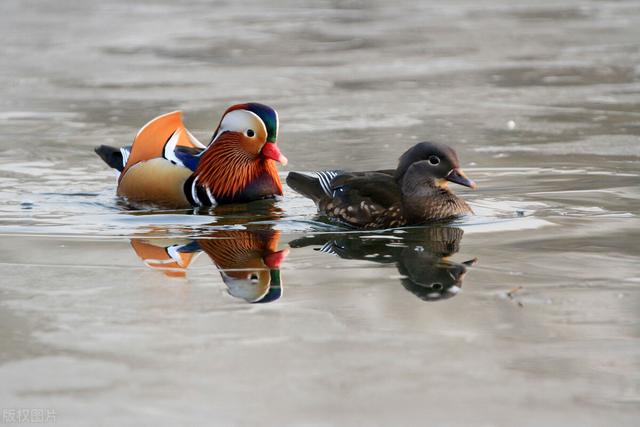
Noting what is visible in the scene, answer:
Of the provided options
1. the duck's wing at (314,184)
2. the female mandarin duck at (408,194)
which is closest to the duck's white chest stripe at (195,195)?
the duck's wing at (314,184)

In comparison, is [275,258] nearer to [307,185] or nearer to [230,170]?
[307,185]

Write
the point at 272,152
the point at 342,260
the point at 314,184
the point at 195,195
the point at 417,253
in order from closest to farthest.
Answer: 1. the point at 342,260
2. the point at 417,253
3. the point at 314,184
4. the point at 272,152
5. the point at 195,195

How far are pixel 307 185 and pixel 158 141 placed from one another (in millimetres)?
1509

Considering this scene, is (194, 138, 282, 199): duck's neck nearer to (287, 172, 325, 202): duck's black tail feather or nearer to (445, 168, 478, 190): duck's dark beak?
(287, 172, 325, 202): duck's black tail feather

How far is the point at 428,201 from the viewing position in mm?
7559

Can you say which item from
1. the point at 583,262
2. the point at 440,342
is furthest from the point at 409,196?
the point at 440,342

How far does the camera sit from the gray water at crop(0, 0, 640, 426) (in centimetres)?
439

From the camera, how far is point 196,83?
1379 cm

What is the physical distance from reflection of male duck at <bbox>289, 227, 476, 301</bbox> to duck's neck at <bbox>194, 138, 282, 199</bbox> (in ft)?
5.03

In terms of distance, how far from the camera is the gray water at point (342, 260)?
4387 mm

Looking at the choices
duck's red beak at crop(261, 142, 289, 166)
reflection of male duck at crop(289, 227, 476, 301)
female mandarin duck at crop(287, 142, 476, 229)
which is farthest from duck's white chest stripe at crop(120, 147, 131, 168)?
reflection of male duck at crop(289, 227, 476, 301)

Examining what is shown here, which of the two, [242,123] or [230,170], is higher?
[242,123]

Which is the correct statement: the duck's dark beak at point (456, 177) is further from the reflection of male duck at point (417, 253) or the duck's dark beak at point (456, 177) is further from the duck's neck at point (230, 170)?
the duck's neck at point (230, 170)

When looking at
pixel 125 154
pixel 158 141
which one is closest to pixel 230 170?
pixel 158 141
